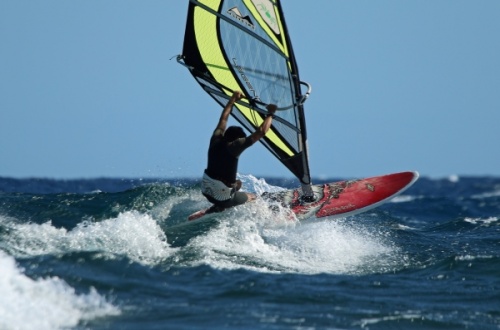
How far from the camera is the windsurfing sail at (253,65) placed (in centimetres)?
1023

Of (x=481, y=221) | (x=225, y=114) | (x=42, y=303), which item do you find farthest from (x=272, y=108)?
(x=481, y=221)

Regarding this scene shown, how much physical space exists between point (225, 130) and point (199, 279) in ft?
8.58

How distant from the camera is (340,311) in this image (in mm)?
6934

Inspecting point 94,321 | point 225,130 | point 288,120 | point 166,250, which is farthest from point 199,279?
point 288,120

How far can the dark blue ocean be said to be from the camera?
21.3 ft

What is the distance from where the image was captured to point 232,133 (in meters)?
9.66

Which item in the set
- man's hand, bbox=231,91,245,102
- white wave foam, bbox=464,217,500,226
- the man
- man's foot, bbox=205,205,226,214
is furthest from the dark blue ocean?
white wave foam, bbox=464,217,500,226

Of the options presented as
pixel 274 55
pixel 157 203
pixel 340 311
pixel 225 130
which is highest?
pixel 274 55

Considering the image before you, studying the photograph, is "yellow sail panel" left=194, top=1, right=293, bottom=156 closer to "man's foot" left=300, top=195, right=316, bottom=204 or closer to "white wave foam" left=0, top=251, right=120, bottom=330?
"man's foot" left=300, top=195, right=316, bottom=204

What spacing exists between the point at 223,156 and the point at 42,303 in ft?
12.1

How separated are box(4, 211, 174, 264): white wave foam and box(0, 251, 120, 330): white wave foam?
1124 mm

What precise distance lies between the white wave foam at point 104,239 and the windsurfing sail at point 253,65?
232 centimetres

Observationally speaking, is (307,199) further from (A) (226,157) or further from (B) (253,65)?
(B) (253,65)

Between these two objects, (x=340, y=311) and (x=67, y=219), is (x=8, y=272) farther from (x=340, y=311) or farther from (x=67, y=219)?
(x=67, y=219)
